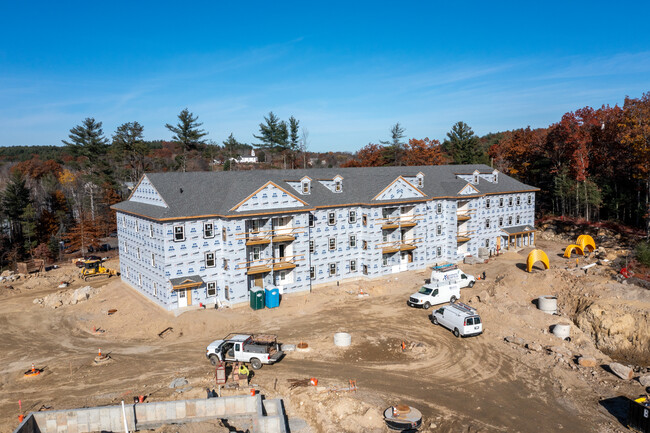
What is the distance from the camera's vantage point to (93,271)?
4953 centimetres

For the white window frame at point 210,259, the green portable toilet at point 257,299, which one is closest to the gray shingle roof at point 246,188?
the white window frame at point 210,259

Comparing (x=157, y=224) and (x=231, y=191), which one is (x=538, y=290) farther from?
(x=157, y=224)

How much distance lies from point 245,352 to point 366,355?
7.91 meters

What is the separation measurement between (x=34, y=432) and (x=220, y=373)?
8736 mm

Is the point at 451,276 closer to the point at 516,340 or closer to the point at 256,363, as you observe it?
the point at 516,340

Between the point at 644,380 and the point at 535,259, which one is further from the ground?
the point at 535,259

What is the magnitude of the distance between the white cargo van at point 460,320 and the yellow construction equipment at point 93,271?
38.8 meters

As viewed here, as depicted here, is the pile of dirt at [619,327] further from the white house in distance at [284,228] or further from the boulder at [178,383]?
the boulder at [178,383]

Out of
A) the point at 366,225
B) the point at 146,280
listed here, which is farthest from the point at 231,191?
the point at 366,225

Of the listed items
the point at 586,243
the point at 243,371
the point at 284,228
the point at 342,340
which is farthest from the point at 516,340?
the point at 586,243

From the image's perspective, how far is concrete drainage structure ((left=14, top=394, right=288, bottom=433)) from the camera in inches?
784

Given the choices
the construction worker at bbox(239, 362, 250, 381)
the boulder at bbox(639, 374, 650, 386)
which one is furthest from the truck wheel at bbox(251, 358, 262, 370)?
the boulder at bbox(639, 374, 650, 386)

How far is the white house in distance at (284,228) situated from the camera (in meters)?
36.1

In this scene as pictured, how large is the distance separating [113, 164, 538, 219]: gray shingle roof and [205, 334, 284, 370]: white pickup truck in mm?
12624
